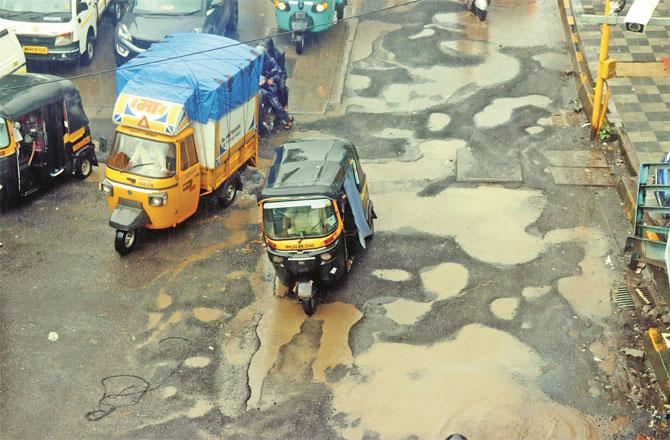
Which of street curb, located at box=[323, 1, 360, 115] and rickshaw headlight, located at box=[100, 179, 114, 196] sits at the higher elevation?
rickshaw headlight, located at box=[100, 179, 114, 196]

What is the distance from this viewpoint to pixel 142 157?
14.5m

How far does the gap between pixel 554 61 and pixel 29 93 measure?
1133 centimetres

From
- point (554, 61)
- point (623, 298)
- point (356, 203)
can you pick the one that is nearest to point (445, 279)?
point (356, 203)

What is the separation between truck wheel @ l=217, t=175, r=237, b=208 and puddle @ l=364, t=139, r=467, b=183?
246 centimetres

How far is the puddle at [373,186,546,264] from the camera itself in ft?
47.4

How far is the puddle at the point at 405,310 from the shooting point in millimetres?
12992

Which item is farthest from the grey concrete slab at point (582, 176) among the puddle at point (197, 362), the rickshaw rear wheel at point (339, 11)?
the rickshaw rear wheel at point (339, 11)

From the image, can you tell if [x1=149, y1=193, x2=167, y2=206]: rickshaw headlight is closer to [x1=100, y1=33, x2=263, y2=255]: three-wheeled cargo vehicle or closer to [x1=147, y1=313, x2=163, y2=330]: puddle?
[x1=100, y1=33, x2=263, y2=255]: three-wheeled cargo vehicle

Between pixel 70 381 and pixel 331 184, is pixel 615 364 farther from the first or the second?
pixel 70 381

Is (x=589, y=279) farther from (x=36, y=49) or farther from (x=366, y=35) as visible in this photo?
(x=36, y=49)

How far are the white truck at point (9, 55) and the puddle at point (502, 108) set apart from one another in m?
8.75

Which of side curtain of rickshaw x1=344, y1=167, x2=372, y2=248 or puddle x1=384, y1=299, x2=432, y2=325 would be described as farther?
side curtain of rickshaw x1=344, y1=167, x2=372, y2=248

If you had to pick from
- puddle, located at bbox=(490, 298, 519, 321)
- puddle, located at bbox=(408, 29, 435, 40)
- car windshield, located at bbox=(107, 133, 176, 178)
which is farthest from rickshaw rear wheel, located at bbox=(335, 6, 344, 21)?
puddle, located at bbox=(490, 298, 519, 321)

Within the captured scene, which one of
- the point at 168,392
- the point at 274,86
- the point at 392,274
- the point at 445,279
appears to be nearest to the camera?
the point at 168,392
